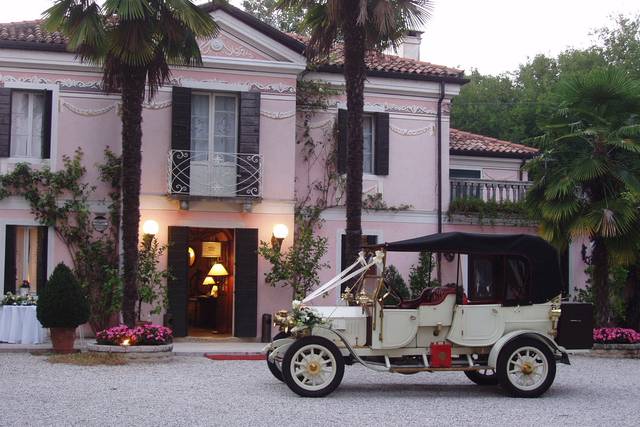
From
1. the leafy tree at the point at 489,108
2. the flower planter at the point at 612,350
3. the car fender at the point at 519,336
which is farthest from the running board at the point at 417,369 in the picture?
the leafy tree at the point at 489,108

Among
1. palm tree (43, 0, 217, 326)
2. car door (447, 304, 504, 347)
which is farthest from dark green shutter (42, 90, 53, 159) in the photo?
car door (447, 304, 504, 347)

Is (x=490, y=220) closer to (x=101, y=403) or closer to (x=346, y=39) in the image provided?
(x=346, y=39)

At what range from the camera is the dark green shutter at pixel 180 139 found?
19891 mm

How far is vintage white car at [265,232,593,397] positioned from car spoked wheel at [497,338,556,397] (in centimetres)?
1

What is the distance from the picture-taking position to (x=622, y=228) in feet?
58.7

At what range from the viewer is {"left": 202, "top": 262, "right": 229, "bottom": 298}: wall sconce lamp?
2192 cm

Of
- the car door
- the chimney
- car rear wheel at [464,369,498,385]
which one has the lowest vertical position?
car rear wheel at [464,369,498,385]

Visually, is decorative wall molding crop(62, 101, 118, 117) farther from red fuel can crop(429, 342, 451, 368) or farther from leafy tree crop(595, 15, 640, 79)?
leafy tree crop(595, 15, 640, 79)

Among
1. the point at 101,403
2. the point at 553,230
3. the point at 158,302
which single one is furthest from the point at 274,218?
the point at 101,403

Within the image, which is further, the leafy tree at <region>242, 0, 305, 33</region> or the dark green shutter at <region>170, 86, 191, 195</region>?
the leafy tree at <region>242, 0, 305, 33</region>

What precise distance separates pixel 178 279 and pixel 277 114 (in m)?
4.31

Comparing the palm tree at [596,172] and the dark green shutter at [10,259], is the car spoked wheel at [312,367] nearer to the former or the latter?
the palm tree at [596,172]

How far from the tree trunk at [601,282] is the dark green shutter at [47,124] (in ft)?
38.2

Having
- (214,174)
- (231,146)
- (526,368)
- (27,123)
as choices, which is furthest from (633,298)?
(27,123)
